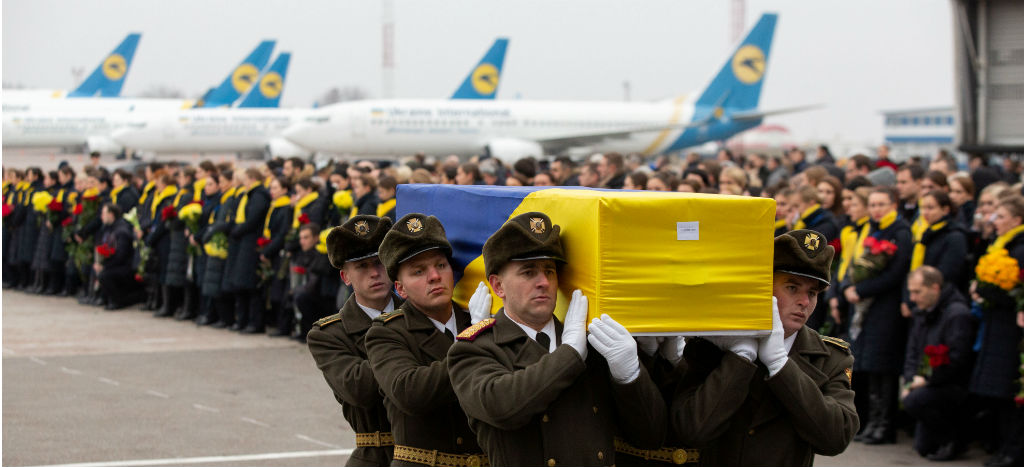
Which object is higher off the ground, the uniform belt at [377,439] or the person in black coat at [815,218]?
the person in black coat at [815,218]

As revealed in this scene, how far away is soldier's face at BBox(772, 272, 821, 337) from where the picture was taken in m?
3.88

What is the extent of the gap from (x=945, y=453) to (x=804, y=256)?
5.09m

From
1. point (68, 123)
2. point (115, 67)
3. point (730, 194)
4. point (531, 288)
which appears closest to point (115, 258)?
point (730, 194)

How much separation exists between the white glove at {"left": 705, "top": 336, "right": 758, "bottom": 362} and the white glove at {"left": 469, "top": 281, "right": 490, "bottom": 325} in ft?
2.55

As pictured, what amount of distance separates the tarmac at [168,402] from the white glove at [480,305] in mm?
4336

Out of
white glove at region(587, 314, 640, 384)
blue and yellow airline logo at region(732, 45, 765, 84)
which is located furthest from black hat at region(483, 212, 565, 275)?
blue and yellow airline logo at region(732, 45, 765, 84)

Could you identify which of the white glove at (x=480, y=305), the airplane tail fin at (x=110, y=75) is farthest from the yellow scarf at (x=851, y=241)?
the airplane tail fin at (x=110, y=75)

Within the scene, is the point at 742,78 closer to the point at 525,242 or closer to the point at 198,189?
the point at 198,189

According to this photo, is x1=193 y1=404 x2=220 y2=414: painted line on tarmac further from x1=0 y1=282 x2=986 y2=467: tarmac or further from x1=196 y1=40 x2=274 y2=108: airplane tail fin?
x1=196 y1=40 x2=274 y2=108: airplane tail fin

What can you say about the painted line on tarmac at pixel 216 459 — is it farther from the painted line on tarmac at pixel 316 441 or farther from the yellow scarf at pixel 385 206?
the yellow scarf at pixel 385 206

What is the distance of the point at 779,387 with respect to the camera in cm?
373

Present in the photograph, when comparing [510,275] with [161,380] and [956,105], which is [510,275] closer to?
[161,380]

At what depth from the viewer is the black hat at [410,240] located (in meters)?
4.15

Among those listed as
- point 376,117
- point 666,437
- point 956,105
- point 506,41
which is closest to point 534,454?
point 666,437
